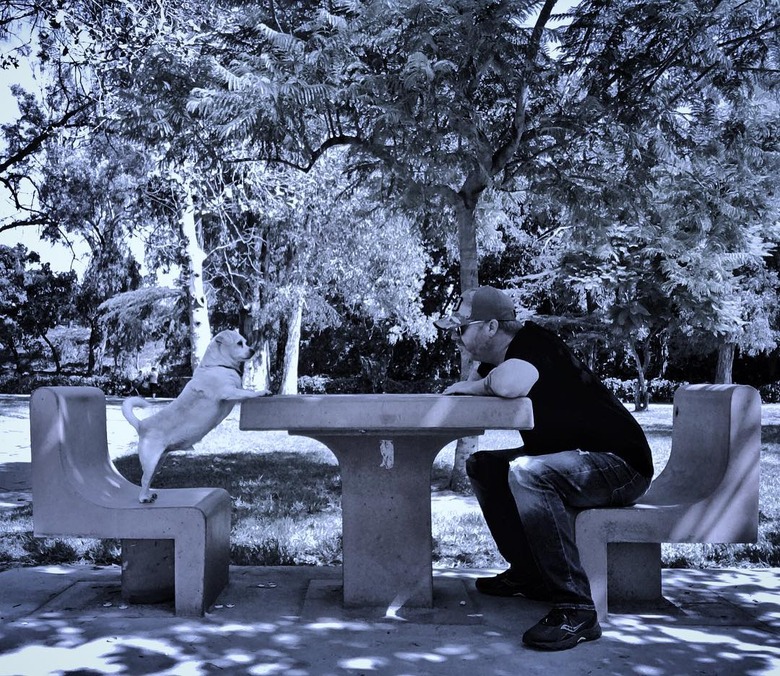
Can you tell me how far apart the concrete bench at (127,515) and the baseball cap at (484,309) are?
1611 millimetres

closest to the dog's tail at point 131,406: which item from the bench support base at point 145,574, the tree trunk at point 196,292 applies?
the bench support base at point 145,574

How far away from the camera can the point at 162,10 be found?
10977 mm

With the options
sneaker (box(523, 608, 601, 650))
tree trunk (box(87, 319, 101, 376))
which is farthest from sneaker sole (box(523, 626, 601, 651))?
tree trunk (box(87, 319, 101, 376))

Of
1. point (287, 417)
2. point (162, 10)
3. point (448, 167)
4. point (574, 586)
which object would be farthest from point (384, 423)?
point (162, 10)

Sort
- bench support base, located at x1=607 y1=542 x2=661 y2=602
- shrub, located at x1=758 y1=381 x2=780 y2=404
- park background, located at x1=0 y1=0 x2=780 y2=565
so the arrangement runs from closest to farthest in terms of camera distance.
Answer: bench support base, located at x1=607 y1=542 x2=661 y2=602 < park background, located at x1=0 y1=0 x2=780 y2=565 < shrub, located at x1=758 y1=381 x2=780 y2=404

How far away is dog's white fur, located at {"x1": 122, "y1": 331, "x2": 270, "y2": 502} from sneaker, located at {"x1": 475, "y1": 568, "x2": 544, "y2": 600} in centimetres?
172

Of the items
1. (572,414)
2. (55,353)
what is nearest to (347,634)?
(572,414)

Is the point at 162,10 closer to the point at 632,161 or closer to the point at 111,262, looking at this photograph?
the point at 632,161

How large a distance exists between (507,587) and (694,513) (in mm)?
1089

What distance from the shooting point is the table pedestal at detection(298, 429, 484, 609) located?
166 inches

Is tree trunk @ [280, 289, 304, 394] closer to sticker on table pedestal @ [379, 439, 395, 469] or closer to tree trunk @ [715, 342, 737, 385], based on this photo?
tree trunk @ [715, 342, 737, 385]

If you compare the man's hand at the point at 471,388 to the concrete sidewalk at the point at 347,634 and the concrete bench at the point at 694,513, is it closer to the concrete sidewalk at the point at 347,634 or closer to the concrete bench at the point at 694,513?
the concrete bench at the point at 694,513

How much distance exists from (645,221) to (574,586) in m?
5.92

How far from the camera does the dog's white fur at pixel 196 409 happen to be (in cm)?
422
